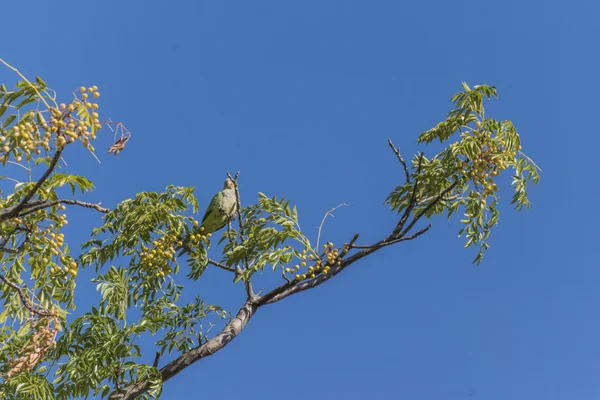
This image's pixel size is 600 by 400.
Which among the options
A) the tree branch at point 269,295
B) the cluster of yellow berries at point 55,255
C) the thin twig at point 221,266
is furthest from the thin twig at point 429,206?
the cluster of yellow berries at point 55,255

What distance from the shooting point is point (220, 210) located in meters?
8.09

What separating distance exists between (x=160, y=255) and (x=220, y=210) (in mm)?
1813

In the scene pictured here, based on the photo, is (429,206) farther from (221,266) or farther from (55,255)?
(55,255)

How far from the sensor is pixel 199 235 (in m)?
6.54

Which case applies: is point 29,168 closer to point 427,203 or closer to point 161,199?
point 161,199

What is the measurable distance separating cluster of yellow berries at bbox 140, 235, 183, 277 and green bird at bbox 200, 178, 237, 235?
5.05 feet

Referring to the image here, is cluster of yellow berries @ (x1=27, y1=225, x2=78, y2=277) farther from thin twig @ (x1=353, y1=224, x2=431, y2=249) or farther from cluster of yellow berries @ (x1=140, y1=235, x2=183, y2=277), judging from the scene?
thin twig @ (x1=353, y1=224, x2=431, y2=249)

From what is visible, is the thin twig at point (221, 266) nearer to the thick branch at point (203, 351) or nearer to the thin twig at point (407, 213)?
the thick branch at point (203, 351)

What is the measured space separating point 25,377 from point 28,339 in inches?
21.0

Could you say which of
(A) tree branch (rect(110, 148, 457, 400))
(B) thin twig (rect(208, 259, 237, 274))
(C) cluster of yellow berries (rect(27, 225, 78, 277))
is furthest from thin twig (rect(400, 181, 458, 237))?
(C) cluster of yellow berries (rect(27, 225, 78, 277))

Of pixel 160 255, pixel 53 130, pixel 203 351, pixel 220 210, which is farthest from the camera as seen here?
pixel 220 210

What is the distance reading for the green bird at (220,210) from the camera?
8078mm

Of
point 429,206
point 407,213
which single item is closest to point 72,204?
point 407,213

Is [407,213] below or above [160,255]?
below
